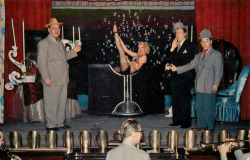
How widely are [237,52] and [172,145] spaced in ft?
8.68

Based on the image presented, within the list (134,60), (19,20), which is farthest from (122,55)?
(19,20)

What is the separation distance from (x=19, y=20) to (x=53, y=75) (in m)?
1.99

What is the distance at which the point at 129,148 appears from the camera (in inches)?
79.0

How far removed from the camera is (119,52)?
637 cm

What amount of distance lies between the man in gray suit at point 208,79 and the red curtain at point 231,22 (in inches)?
63.6

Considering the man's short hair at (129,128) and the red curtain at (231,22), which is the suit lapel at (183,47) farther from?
the man's short hair at (129,128)

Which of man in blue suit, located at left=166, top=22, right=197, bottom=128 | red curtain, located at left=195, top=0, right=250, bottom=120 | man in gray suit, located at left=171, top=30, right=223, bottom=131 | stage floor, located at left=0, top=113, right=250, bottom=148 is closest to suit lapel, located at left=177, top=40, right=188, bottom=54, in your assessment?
man in blue suit, located at left=166, top=22, right=197, bottom=128

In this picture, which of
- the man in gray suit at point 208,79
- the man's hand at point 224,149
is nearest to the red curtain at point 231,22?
the man in gray suit at point 208,79

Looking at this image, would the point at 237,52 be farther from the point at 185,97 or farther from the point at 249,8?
the point at 185,97

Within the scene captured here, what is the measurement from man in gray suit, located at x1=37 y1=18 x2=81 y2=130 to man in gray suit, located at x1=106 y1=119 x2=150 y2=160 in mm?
2281

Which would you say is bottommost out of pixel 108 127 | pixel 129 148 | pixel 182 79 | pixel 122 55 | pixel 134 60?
pixel 108 127

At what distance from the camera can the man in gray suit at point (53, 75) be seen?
13.6 feet

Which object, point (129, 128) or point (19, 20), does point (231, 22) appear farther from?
point (129, 128)

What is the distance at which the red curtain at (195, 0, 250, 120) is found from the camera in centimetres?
565
